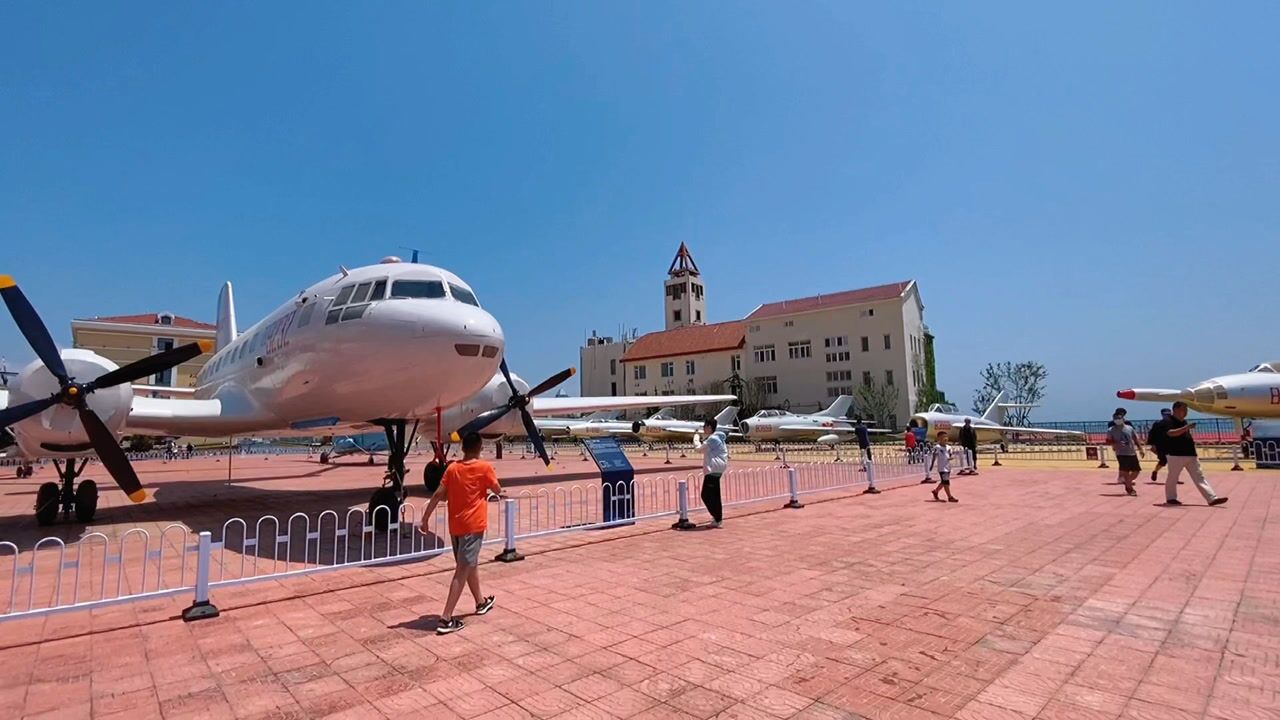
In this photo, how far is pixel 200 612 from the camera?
5.87 m

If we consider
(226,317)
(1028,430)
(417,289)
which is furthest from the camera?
(1028,430)

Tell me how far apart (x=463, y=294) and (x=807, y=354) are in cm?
6205

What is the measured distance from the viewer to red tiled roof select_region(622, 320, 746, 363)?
76000 millimetres

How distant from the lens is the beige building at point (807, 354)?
Result: 6316 cm

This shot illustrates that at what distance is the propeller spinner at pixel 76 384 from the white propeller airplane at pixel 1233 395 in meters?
30.8

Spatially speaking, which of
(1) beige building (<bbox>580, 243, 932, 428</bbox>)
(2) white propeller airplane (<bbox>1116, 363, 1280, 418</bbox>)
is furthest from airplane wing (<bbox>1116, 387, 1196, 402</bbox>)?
(1) beige building (<bbox>580, 243, 932, 428</bbox>)

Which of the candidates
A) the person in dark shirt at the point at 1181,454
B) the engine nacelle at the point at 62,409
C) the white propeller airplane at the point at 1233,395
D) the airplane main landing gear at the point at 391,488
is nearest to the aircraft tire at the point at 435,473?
the airplane main landing gear at the point at 391,488

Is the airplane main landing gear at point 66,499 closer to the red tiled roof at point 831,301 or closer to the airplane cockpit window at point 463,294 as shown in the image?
the airplane cockpit window at point 463,294

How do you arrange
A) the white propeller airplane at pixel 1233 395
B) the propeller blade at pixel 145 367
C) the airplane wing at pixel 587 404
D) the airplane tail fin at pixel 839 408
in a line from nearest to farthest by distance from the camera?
the propeller blade at pixel 145 367 → the airplane wing at pixel 587 404 → the white propeller airplane at pixel 1233 395 → the airplane tail fin at pixel 839 408

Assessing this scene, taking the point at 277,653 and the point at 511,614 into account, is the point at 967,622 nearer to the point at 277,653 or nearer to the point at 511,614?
the point at 511,614

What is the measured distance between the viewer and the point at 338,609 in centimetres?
604

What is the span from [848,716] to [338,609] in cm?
505

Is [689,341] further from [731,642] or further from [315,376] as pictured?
[731,642]

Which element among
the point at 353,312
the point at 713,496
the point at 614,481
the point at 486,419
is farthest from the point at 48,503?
the point at 713,496
